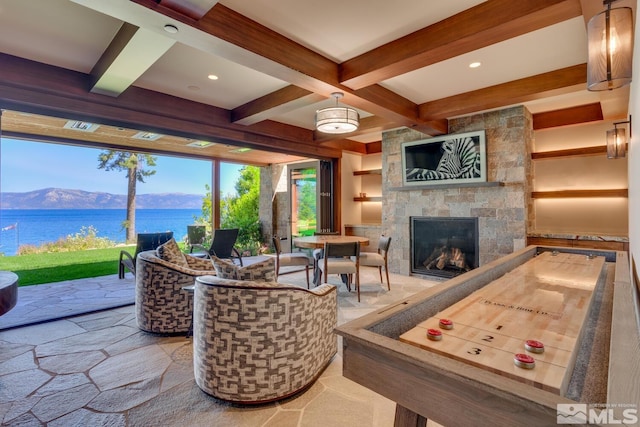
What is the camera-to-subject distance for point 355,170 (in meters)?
7.01

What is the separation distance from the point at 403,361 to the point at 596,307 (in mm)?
1333

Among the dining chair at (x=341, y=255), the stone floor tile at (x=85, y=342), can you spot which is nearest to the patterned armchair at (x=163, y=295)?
the stone floor tile at (x=85, y=342)

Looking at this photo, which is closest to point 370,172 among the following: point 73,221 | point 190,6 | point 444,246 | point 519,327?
point 444,246

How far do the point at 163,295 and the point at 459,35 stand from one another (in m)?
3.39

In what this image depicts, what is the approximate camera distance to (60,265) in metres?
6.47

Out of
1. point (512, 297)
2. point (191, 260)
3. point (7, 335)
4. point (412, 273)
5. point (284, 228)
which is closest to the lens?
point (512, 297)

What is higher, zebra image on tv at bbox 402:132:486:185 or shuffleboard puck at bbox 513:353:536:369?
zebra image on tv at bbox 402:132:486:185

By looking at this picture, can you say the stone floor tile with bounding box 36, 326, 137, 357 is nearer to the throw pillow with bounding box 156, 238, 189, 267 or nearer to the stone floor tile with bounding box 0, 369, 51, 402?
the stone floor tile with bounding box 0, 369, 51, 402

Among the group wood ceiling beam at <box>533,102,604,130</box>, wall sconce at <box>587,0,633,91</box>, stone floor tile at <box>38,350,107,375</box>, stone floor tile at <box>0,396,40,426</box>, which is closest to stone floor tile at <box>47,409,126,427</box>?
stone floor tile at <box>0,396,40,426</box>

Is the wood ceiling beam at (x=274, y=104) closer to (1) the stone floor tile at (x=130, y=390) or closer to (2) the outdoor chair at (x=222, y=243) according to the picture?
(2) the outdoor chair at (x=222, y=243)

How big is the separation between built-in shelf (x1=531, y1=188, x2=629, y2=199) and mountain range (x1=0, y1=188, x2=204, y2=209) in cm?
893

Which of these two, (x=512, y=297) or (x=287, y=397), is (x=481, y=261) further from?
(x=287, y=397)

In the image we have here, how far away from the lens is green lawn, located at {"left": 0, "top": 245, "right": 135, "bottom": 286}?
5582 mm

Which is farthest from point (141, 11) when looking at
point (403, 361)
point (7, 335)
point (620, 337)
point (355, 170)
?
point (355, 170)
